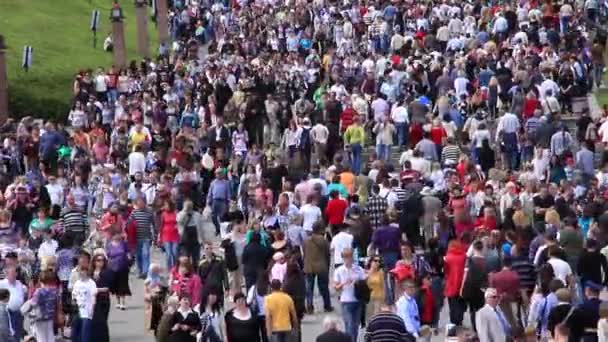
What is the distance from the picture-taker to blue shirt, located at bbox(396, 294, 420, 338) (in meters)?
23.8

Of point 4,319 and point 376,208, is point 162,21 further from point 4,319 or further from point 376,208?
point 4,319

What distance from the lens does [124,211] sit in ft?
103

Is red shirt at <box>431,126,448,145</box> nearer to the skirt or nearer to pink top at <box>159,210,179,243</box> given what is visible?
pink top at <box>159,210,179,243</box>

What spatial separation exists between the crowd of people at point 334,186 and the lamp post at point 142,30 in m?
2.35

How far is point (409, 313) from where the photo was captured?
2389cm

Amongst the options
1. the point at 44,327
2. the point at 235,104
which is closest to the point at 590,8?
the point at 235,104

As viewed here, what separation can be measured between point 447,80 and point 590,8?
12.2 metres

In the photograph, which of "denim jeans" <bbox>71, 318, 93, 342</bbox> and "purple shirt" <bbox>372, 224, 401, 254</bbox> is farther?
"purple shirt" <bbox>372, 224, 401, 254</bbox>

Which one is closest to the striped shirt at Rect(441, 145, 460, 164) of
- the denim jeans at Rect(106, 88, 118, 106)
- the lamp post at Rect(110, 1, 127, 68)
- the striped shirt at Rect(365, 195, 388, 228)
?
the striped shirt at Rect(365, 195, 388, 228)

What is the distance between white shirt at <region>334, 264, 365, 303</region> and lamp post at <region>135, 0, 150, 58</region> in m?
32.1

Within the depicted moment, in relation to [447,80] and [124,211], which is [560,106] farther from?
[124,211]

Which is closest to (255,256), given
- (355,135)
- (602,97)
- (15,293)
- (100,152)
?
(15,293)

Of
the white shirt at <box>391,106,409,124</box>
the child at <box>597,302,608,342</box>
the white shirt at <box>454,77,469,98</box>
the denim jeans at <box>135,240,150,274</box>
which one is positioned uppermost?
the white shirt at <box>454,77,469,98</box>

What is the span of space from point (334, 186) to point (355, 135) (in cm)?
599
